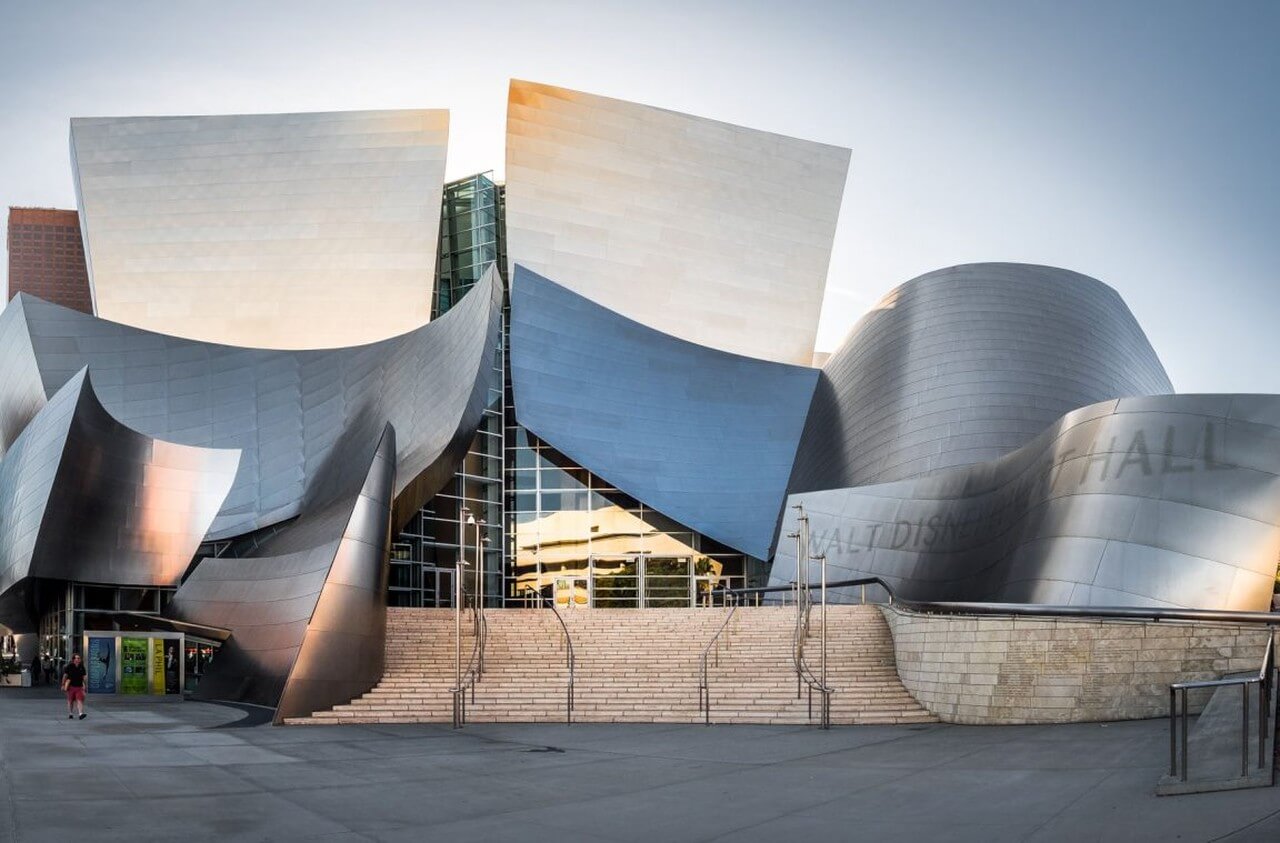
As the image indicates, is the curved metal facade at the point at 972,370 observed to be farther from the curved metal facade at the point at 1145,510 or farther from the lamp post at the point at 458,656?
the lamp post at the point at 458,656

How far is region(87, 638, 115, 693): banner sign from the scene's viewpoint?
23.8 m

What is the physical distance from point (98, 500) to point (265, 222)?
21324 millimetres

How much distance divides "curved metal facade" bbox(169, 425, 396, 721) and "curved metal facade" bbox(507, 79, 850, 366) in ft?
74.5

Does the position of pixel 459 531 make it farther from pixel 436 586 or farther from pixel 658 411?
pixel 658 411

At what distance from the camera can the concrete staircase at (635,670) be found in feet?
63.2

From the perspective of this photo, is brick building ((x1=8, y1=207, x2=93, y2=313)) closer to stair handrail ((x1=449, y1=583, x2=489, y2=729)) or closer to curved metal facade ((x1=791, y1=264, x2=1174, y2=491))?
curved metal facade ((x1=791, y1=264, x2=1174, y2=491))

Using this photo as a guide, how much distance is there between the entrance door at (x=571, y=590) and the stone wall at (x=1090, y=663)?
21601 millimetres

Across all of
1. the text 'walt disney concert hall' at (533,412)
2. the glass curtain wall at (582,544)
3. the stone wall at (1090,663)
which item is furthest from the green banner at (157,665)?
the stone wall at (1090,663)

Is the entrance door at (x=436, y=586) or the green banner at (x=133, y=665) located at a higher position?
the entrance door at (x=436, y=586)

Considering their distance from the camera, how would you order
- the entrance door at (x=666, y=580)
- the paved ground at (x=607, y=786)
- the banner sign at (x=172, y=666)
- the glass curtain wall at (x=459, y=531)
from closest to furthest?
the paved ground at (x=607, y=786)
the banner sign at (x=172, y=666)
the glass curtain wall at (x=459, y=531)
the entrance door at (x=666, y=580)

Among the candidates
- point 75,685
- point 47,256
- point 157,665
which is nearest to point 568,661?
point 75,685

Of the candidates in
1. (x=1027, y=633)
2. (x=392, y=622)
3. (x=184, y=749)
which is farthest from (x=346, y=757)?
(x=392, y=622)

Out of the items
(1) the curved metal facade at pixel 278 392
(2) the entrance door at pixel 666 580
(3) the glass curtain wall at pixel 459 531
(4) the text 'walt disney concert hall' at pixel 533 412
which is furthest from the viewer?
(2) the entrance door at pixel 666 580

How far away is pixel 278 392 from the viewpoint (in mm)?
34281
